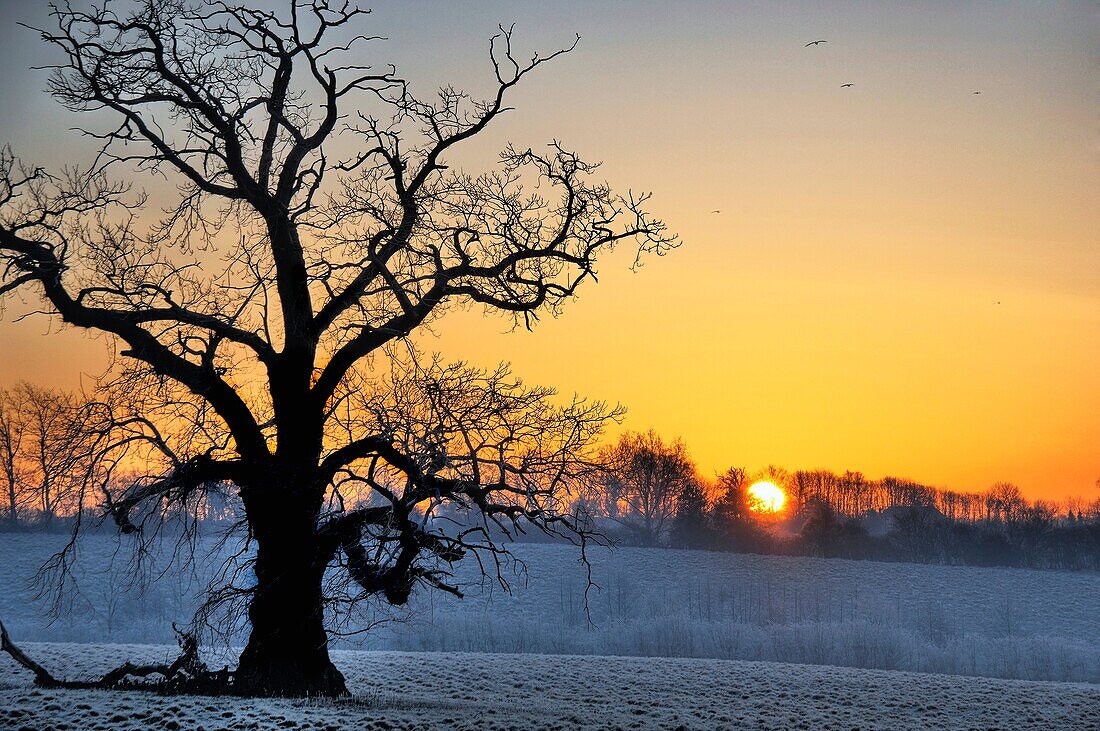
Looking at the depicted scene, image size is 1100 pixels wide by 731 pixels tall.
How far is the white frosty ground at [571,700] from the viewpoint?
15602mm

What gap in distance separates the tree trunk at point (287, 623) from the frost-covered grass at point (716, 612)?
564 centimetres

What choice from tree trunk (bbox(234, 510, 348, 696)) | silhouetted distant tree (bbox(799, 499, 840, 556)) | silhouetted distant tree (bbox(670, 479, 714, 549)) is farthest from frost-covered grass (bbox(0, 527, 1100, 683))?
silhouetted distant tree (bbox(799, 499, 840, 556))

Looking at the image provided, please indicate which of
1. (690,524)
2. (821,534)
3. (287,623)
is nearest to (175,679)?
(287,623)

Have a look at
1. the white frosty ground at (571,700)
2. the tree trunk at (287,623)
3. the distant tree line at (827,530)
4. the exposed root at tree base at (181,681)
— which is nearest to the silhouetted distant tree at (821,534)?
the distant tree line at (827,530)

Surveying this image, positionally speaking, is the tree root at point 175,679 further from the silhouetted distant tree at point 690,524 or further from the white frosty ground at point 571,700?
the silhouetted distant tree at point 690,524

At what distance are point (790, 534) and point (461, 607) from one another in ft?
135

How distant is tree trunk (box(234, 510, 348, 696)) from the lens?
18203 millimetres

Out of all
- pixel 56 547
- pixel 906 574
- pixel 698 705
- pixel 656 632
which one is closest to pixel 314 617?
pixel 698 705

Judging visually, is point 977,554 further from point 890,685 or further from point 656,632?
point 890,685

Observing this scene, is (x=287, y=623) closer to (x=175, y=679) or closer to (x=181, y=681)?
(x=181, y=681)

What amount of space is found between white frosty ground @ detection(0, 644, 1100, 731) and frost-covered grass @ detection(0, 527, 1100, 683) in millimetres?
2819

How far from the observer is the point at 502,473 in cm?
1802

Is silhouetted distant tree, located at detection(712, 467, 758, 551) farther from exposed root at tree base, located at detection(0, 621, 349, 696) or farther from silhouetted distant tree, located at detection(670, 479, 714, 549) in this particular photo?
exposed root at tree base, located at detection(0, 621, 349, 696)

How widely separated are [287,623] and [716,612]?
43.3 m
